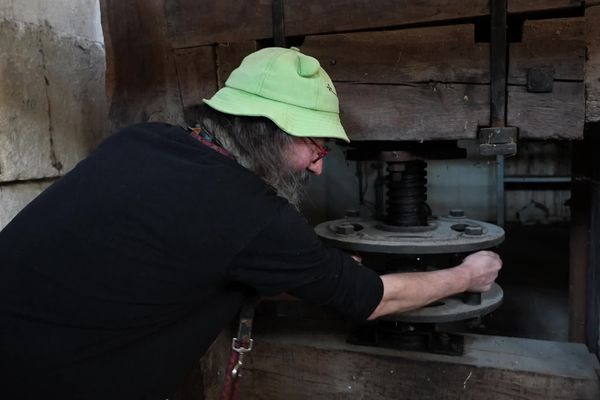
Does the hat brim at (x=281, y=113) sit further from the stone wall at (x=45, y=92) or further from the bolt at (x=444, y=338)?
the bolt at (x=444, y=338)

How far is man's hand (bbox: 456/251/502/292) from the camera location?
1522mm

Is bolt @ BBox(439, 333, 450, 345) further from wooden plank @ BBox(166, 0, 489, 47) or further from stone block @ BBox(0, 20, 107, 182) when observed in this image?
stone block @ BBox(0, 20, 107, 182)

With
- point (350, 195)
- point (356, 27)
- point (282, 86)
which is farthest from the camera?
point (350, 195)

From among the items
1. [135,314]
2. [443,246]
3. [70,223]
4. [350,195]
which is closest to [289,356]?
[443,246]

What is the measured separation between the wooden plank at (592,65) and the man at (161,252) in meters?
0.70

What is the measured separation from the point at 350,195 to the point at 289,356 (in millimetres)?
4503

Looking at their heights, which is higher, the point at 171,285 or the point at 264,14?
the point at 264,14

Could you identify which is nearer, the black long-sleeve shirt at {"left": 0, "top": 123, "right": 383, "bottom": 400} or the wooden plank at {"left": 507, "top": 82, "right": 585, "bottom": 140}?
the black long-sleeve shirt at {"left": 0, "top": 123, "right": 383, "bottom": 400}

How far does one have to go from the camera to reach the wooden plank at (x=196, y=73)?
5.36ft

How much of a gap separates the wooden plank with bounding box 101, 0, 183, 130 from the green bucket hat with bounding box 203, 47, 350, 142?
49 centimetres

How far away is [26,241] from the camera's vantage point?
1.08 m

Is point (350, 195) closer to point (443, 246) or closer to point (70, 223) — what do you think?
point (443, 246)

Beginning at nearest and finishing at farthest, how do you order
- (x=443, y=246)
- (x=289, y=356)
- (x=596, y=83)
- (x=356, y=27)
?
(x=596, y=83)
(x=356, y=27)
(x=443, y=246)
(x=289, y=356)

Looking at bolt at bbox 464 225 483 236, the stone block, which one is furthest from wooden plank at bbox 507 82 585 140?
the stone block
